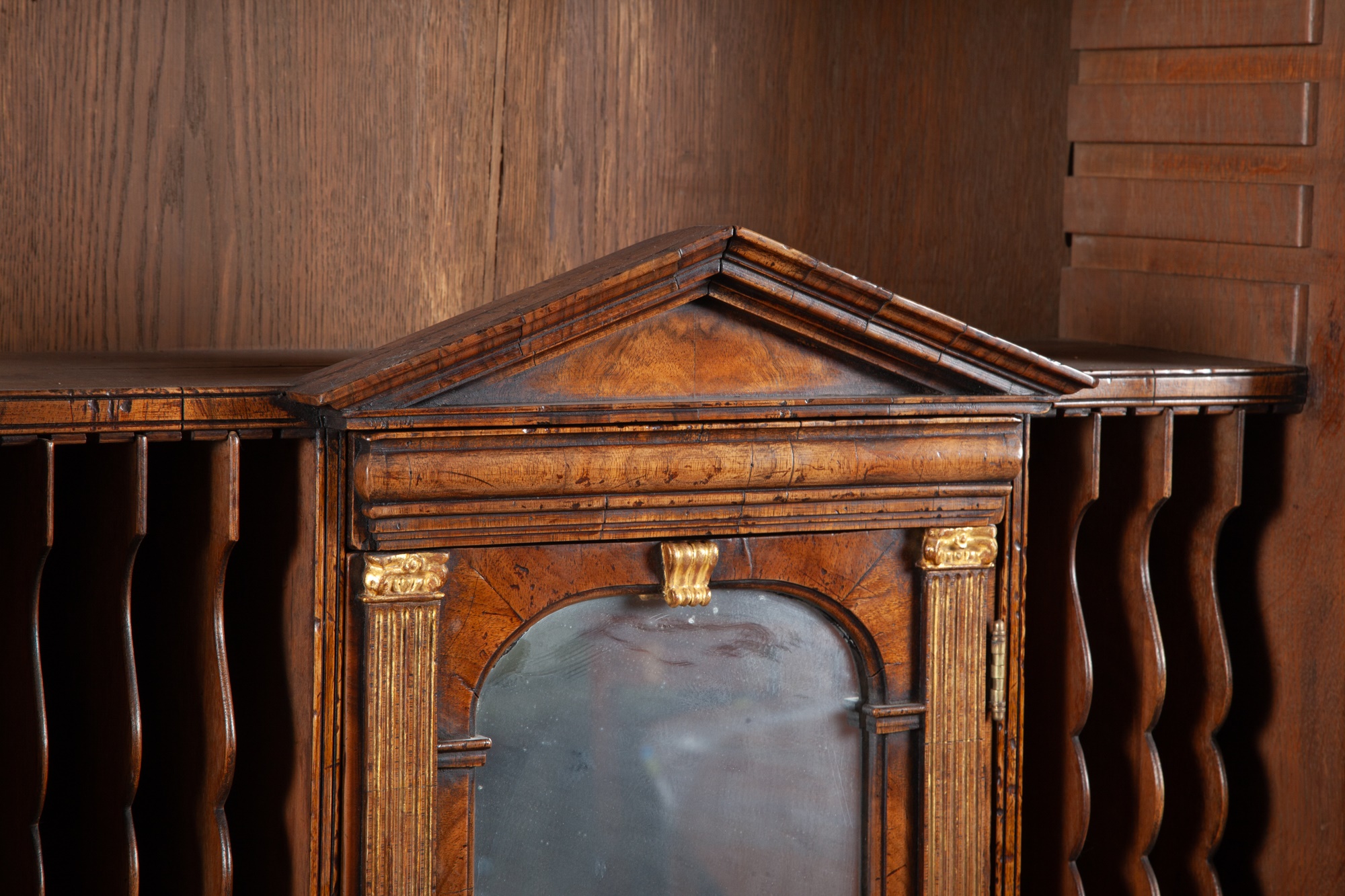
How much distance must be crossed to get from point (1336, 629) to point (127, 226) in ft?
4.65

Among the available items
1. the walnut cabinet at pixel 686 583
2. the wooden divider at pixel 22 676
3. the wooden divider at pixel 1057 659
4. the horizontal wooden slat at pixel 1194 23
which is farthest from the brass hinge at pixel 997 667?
the wooden divider at pixel 22 676

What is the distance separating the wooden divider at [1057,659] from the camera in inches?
67.5

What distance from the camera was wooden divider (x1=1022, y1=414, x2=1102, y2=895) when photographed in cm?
171

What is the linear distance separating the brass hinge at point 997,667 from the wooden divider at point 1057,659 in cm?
14

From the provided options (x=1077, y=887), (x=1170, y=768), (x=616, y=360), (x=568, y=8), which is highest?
(x=568, y=8)

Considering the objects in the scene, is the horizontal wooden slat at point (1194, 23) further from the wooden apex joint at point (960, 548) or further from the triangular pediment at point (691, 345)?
the wooden apex joint at point (960, 548)

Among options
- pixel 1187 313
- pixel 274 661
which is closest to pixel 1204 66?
pixel 1187 313

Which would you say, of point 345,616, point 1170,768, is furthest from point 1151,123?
point 345,616

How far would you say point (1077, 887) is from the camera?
179 centimetres

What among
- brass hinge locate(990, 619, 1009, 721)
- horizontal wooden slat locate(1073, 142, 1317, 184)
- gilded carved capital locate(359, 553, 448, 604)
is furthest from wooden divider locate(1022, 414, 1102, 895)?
gilded carved capital locate(359, 553, 448, 604)

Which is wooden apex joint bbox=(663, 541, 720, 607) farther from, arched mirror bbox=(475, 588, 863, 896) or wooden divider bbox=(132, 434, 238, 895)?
wooden divider bbox=(132, 434, 238, 895)

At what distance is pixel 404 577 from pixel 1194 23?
1.15 m

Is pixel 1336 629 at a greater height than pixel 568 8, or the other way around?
pixel 568 8

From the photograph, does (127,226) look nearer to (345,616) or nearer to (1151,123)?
(345,616)
